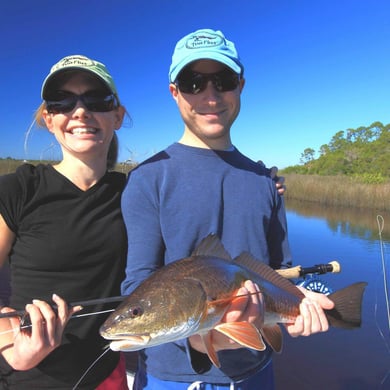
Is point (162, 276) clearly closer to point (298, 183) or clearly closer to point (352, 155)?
point (298, 183)

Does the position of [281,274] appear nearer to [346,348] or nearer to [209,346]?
[209,346]

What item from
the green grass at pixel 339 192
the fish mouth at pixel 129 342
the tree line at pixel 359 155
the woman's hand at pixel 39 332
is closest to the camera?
the fish mouth at pixel 129 342

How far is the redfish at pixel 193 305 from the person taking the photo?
4.60 ft

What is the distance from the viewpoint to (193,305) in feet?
4.82

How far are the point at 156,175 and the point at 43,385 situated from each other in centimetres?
148

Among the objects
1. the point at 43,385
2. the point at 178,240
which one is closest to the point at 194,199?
the point at 178,240

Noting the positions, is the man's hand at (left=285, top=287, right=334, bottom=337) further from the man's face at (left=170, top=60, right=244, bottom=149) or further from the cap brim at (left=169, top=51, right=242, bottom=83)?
the cap brim at (left=169, top=51, right=242, bottom=83)

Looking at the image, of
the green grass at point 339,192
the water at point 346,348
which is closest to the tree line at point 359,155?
the green grass at point 339,192

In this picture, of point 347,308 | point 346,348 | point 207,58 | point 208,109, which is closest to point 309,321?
point 347,308

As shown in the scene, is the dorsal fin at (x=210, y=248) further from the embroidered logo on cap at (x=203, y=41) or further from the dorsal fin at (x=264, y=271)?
the embroidered logo on cap at (x=203, y=41)

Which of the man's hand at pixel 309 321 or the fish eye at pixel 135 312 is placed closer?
the fish eye at pixel 135 312

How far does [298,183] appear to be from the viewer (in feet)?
96.4

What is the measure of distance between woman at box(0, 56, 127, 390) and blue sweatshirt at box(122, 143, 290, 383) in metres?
0.31

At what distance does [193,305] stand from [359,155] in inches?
2303
